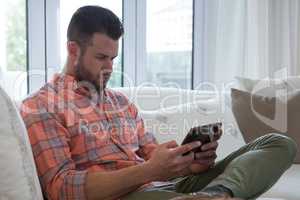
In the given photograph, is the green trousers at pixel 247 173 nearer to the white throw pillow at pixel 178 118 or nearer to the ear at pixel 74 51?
the ear at pixel 74 51

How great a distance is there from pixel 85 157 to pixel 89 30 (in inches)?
16.4

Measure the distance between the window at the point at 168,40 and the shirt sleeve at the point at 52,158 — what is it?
6.44 ft

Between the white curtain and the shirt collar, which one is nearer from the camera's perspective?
the shirt collar

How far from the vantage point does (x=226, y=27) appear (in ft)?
10.2

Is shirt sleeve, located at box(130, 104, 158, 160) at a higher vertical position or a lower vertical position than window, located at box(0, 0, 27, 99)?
lower

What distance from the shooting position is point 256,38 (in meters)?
3.08

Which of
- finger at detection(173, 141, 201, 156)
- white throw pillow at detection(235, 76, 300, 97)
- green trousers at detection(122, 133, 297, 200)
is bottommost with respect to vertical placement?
green trousers at detection(122, 133, 297, 200)

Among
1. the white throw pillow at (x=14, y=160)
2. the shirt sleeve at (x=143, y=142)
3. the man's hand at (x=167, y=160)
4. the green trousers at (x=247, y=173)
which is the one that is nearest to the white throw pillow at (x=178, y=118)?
the shirt sleeve at (x=143, y=142)

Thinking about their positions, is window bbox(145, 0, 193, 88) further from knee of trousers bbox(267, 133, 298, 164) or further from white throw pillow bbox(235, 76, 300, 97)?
knee of trousers bbox(267, 133, 298, 164)

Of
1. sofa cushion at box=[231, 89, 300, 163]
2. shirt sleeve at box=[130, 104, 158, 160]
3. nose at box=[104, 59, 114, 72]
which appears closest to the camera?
nose at box=[104, 59, 114, 72]

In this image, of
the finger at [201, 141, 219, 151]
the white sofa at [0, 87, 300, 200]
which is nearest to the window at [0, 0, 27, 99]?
the white sofa at [0, 87, 300, 200]

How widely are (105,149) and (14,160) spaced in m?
0.42

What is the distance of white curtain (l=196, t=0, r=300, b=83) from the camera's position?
3.07 m

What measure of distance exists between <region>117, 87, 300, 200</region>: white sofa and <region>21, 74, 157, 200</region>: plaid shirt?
50 centimetres
